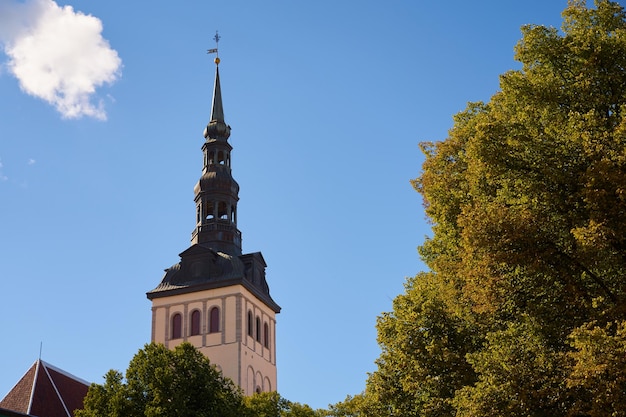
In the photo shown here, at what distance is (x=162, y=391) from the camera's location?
101ft

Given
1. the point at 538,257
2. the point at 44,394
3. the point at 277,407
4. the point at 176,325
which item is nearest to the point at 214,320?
the point at 176,325

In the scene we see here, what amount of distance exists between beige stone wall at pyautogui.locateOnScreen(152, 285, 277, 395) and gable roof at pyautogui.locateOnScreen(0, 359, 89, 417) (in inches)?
395

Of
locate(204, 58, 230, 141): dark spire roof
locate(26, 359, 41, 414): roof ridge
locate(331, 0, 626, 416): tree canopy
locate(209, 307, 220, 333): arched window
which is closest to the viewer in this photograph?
locate(331, 0, 626, 416): tree canopy

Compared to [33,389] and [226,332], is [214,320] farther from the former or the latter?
[33,389]

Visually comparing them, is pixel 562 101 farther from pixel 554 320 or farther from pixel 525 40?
pixel 554 320

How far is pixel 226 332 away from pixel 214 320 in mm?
1323

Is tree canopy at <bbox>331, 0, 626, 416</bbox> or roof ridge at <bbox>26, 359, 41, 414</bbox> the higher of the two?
roof ridge at <bbox>26, 359, 41, 414</bbox>

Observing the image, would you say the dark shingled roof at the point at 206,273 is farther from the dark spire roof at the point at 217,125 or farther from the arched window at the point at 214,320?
the dark spire roof at the point at 217,125

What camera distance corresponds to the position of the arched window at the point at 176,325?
5928cm

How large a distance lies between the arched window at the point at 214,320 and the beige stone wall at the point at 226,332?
0.72 ft

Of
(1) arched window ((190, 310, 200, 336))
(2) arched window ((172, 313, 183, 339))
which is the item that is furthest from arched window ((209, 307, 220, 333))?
(2) arched window ((172, 313, 183, 339))

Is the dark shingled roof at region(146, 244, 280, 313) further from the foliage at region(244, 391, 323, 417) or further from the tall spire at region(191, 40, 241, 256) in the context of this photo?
the foliage at region(244, 391, 323, 417)

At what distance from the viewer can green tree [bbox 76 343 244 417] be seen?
100 feet

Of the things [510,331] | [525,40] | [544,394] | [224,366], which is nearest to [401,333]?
[510,331]
